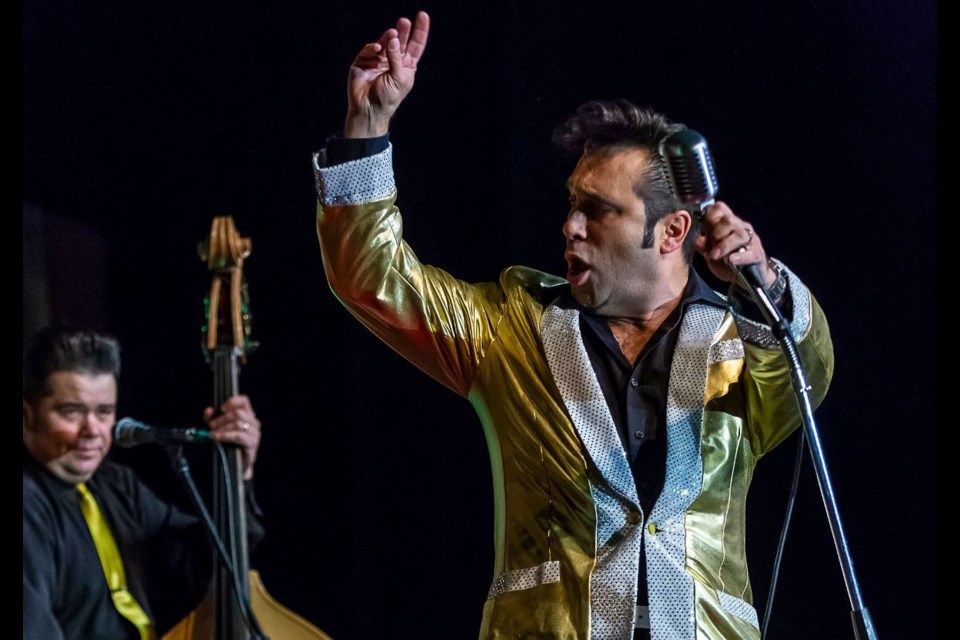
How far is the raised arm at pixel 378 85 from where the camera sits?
214cm

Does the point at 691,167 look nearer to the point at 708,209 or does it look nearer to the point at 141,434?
the point at 708,209

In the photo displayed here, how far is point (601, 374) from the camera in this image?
2.24m

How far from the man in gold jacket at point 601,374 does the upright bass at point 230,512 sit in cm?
21

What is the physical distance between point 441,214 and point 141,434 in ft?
2.44

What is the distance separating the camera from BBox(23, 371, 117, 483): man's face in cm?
243

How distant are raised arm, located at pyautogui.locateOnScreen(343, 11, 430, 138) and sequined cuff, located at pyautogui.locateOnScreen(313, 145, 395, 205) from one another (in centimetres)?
5

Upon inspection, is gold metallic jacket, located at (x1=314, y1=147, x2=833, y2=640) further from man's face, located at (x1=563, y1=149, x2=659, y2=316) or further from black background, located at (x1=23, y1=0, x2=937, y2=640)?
black background, located at (x1=23, y1=0, x2=937, y2=640)

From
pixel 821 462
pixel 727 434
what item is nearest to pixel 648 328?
pixel 727 434

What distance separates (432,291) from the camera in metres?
2.25

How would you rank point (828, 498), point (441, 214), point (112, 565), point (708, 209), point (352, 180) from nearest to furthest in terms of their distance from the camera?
point (828, 498) → point (708, 209) → point (352, 180) → point (112, 565) → point (441, 214)

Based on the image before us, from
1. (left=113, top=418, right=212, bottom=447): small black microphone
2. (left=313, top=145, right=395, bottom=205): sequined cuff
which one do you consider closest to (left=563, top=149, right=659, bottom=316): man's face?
(left=313, top=145, right=395, bottom=205): sequined cuff

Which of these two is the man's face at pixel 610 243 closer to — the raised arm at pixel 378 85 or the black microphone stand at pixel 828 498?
the raised arm at pixel 378 85

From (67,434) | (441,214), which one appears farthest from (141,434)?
(441,214)

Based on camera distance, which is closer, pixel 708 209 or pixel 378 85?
pixel 708 209
